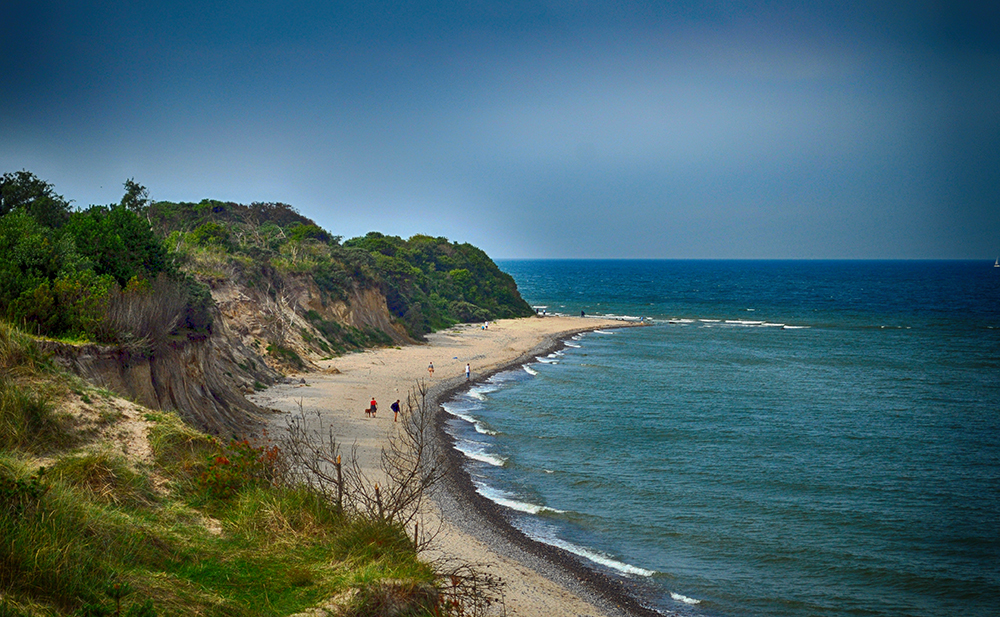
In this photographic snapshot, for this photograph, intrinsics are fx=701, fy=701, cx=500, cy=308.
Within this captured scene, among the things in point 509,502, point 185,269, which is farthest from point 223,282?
point 509,502

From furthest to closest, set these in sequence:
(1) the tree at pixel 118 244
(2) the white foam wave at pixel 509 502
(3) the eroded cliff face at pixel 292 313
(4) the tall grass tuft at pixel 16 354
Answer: (3) the eroded cliff face at pixel 292 313 < (1) the tree at pixel 118 244 < (2) the white foam wave at pixel 509 502 < (4) the tall grass tuft at pixel 16 354

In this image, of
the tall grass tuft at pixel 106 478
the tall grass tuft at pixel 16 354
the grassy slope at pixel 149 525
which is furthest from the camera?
the tall grass tuft at pixel 16 354

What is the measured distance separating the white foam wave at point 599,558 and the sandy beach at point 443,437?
0.50 m

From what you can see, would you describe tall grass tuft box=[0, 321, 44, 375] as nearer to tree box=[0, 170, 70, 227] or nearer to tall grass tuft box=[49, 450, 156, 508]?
tall grass tuft box=[49, 450, 156, 508]

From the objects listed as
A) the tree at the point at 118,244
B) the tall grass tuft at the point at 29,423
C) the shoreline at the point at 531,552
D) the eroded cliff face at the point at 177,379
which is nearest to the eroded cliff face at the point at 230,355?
the eroded cliff face at the point at 177,379

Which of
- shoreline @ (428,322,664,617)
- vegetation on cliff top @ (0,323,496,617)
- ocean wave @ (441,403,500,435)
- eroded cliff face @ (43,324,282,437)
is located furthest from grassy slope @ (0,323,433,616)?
ocean wave @ (441,403,500,435)

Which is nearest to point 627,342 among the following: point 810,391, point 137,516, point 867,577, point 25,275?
point 810,391

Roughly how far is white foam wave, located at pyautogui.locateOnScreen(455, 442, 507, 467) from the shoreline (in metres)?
0.86

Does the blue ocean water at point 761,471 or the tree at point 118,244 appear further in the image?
the tree at point 118,244

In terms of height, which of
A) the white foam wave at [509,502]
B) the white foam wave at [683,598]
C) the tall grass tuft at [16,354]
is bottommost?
the white foam wave at [683,598]

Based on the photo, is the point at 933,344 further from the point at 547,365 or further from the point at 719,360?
the point at 547,365

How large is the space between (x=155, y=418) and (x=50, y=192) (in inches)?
788

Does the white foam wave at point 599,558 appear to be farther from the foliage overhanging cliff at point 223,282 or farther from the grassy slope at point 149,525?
the foliage overhanging cliff at point 223,282

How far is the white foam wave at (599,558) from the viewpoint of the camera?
17891 mm
